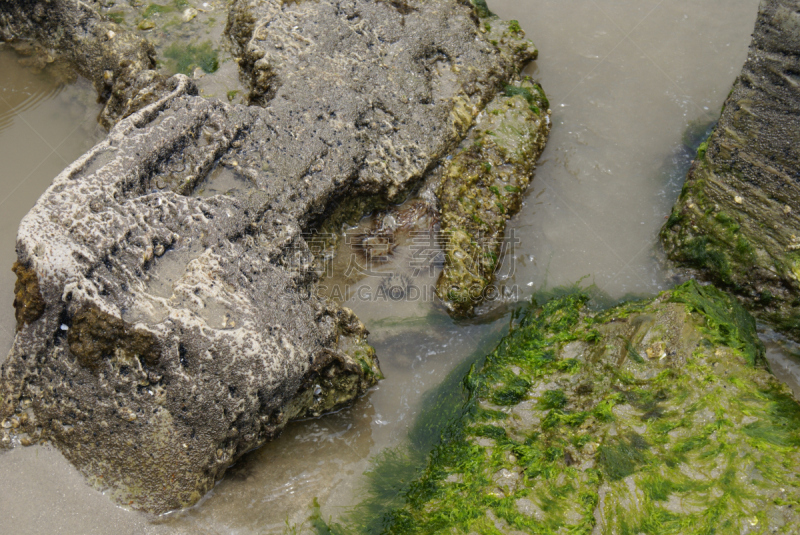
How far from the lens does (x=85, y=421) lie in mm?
2762

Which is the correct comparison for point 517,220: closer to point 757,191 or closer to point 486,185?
point 486,185

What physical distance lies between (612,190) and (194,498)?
3.57 m

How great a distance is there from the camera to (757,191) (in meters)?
3.40

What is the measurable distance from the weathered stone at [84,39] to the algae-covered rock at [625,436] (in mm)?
3568

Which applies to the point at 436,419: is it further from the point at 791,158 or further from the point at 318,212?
the point at 791,158

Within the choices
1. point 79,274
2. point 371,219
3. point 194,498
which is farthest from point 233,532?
point 371,219

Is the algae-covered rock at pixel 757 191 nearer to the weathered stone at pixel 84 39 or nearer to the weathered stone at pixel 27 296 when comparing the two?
the weathered stone at pixel 27 296

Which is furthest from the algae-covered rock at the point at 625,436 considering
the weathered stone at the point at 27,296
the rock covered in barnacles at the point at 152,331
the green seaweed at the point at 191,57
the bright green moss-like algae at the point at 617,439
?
the green seaweed at the point at 191,57

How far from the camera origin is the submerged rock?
2.60 metres

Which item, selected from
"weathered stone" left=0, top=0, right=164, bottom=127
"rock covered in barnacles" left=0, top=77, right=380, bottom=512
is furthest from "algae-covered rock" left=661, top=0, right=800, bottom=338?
"weathered stone" left=0, top=0, right=164, bottom=127

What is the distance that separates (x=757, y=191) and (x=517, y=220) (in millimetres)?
1553

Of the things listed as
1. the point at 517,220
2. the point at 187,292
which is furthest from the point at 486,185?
the point at 187,292

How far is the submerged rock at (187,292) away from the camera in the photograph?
8.54 ft

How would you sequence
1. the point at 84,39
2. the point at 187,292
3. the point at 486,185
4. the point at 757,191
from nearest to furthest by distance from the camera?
the point at 187,292, the point at 757,191, the point at 486,185, the point at 84,39
